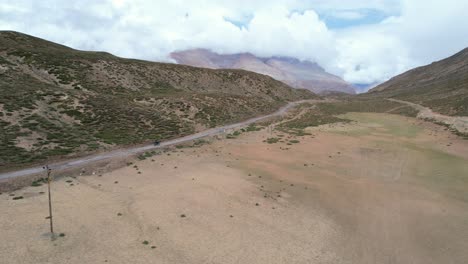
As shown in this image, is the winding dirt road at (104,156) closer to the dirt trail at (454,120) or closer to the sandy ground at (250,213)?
the sandy ground at (250,213)

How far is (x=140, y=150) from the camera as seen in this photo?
3891cm

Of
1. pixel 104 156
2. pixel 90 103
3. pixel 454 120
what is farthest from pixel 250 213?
pixel 454 120

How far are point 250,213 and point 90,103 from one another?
42208mm

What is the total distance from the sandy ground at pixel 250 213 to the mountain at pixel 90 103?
37.8ft

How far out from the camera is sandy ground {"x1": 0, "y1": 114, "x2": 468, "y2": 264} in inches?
674

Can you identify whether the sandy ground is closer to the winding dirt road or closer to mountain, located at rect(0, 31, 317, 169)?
the winding dirt road

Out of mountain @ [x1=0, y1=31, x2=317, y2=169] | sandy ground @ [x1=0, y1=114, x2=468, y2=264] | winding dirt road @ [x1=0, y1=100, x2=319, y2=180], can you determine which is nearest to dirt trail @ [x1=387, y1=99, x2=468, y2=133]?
sandy ground @ [x1=0, y1=114, x2=468, y2=264]

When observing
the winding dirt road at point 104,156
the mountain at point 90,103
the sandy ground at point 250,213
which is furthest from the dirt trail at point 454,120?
the winding dirt road at point 104,156

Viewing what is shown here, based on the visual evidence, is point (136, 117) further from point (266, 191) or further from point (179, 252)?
point (179, 252)

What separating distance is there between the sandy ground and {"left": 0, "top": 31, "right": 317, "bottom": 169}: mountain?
11516 millimetres

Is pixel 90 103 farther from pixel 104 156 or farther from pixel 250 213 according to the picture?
pixel 250 213

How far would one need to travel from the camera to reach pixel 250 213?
22.2 metres

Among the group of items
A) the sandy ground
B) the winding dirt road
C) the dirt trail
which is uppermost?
the dirt trail

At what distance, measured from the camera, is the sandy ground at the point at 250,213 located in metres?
17.1
